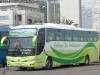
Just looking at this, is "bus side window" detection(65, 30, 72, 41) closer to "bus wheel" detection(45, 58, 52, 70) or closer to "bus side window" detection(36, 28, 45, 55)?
"bus wheel" detection(45, 58, 52, 70)

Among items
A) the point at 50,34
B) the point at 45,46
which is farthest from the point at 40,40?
the point at 50,34

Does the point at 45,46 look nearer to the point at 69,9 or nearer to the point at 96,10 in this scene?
the point at 96,10

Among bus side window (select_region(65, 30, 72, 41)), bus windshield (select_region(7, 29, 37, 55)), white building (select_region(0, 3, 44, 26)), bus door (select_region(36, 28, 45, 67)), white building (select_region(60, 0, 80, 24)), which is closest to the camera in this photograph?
bus windshield (select_region(7, 29, 37, 55))

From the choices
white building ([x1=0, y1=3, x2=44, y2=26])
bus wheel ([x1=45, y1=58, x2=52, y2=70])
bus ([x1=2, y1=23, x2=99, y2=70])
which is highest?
white building ([x1=0, y1=3, x2=44, y2=26])

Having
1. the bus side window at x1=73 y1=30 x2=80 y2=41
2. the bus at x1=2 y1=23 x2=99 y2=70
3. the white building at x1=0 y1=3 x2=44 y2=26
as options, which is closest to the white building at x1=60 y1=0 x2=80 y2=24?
the white building at x1=0 y1=3 x2=44 y2=26

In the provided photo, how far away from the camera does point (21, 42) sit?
70.8ft

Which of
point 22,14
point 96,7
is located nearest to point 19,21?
point 22,14

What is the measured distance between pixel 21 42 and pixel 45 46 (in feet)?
6.02

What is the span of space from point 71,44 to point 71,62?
149 cm

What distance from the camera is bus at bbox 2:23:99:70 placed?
21.3m

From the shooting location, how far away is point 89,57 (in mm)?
29219

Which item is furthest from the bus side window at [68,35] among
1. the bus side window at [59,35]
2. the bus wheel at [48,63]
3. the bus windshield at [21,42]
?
the bus windshield at [21,42]

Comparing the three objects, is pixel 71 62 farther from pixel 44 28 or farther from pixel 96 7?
pixel 96 7

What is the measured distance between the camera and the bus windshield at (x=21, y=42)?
21.2 meters
